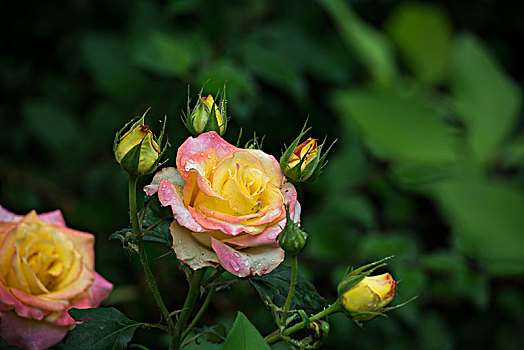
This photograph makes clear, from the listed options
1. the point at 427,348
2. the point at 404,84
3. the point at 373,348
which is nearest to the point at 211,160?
the point at 373,348

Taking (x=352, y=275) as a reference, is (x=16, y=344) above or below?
below

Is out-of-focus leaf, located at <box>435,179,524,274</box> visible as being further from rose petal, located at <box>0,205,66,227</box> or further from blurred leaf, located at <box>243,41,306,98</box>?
rose petal, located at <box>0,205,66,227</box>

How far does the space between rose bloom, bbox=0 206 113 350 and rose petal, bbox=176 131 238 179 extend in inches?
7.9

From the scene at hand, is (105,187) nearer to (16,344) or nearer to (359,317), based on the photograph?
(16,344)

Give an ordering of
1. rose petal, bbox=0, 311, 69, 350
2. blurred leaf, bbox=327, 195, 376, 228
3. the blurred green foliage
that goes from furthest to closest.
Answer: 1. blurred leaf, bbox=327, 195, 376, 228
2. the blurred green foliage
3. rose petal, bbox=0, 311, 69, 350

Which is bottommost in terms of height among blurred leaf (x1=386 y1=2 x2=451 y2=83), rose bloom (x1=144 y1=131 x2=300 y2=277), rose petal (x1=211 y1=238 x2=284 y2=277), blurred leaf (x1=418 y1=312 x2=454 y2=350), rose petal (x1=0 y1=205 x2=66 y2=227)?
blurred leaf (x1=418 y1=312 x2=454 y2=350)

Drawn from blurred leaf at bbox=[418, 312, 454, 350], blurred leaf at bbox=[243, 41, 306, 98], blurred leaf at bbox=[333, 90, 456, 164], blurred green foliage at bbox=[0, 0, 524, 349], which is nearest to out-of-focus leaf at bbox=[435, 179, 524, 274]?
blurred green foliage at bbox=[0, 0, 524, 349]

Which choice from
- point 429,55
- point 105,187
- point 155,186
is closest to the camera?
point 155,186

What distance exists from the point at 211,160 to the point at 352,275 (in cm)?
16

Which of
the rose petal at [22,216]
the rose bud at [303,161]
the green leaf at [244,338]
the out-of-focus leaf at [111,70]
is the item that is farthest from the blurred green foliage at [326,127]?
the green leaf at [244,338]

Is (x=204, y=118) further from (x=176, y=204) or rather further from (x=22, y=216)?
(x=22, y=216)

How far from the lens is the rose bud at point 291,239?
49cm

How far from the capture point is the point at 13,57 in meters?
1.34

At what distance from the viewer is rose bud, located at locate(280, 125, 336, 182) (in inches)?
20.6
